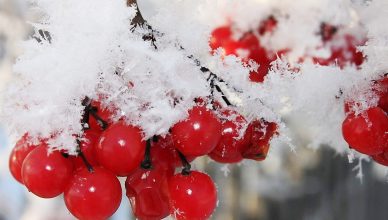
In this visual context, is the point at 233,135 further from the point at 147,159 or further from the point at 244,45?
the point at 244,45

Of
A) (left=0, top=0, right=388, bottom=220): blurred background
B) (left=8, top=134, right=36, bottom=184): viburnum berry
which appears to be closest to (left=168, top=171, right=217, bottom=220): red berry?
(left=8, top=134, right=36, bottom=184): viburnum berry

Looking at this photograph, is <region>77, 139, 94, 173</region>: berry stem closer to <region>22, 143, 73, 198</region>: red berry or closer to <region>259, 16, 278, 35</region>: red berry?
<region>22, 143, 73, 198</region>: red berry

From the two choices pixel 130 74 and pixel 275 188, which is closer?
pixel 130 74

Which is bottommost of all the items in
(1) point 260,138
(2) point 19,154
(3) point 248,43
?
(2) point 19,154

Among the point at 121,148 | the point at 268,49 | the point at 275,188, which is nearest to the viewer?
the point at 121,148

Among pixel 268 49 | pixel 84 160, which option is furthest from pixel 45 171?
pixel 268 49

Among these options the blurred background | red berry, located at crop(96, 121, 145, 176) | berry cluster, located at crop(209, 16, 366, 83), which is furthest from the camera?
the blurred background

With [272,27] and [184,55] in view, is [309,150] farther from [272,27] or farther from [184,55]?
[184,55]

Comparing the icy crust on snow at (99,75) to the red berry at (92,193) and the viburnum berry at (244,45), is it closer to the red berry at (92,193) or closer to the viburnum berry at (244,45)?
the red berry at (92,193)
